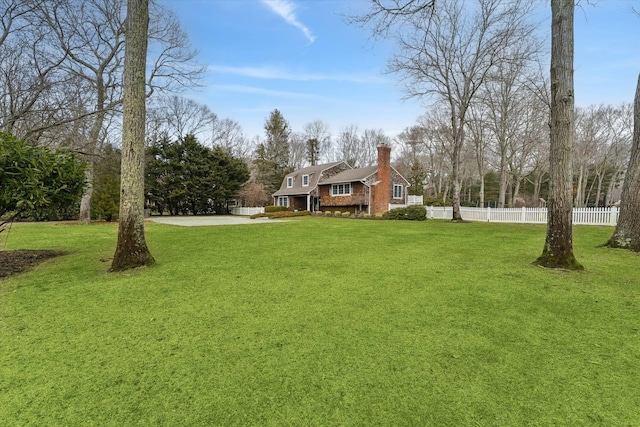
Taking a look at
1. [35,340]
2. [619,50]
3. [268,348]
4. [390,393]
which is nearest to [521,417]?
[390,393]

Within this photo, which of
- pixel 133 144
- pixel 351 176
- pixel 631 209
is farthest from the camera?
pixel 351 176

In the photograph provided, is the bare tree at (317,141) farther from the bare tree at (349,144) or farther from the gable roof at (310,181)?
the gable roof at (310,181)

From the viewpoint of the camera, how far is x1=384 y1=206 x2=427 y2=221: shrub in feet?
67.2

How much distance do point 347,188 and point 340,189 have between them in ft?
3.14

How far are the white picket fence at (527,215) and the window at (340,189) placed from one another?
807cm

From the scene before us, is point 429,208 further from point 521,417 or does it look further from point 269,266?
point 521,417

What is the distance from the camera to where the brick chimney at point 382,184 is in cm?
2653

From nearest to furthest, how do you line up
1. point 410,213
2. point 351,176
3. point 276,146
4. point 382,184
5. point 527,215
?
point 527,215 < point 410,213 < point 382,184 < point 351,176 < point 276,146

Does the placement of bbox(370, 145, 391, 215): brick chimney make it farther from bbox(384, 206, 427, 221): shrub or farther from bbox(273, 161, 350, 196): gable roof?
bbox(273, 161, 350, 196): gable roof

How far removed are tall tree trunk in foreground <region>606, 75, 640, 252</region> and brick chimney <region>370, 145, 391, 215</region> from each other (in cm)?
1898

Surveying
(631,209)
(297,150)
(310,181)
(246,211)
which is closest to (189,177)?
(246,211)

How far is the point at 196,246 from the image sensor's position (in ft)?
26.3

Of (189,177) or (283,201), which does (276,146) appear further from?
(189,177)

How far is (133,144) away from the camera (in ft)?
17.1
